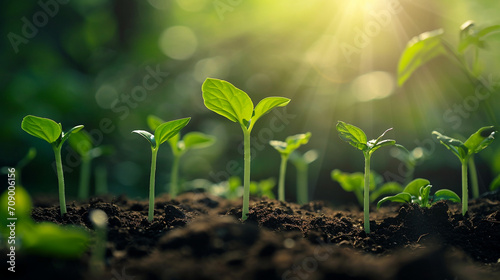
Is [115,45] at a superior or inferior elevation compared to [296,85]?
superior

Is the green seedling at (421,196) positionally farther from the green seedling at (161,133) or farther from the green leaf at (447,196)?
the green seedling at (161,133)

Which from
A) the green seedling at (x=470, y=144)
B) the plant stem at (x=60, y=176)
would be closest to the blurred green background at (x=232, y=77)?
the green seedling at (x=470, y=144)

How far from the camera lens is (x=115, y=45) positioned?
373cm

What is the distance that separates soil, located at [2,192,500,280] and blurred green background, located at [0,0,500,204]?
1.22 m

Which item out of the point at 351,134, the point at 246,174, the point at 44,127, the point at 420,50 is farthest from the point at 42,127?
the point at 420,50

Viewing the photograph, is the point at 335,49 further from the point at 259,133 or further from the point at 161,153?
the point at 161,153

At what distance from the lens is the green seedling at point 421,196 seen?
1.12 meters

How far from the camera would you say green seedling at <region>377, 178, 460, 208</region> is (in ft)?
3.67

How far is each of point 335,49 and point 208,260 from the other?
2.50m

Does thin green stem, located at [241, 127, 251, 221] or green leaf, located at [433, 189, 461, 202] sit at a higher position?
thin green stem, located at [241, 127, 251, 221]

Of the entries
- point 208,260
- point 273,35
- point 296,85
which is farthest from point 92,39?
point 208,260

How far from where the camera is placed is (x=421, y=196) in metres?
1.15

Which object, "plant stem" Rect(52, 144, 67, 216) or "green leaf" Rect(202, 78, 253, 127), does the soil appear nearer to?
"plant stem" Rect(52, 144, 67, 216)

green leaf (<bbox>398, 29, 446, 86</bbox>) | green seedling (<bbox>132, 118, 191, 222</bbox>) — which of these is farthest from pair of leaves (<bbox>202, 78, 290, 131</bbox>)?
green leaf (<bbox>398, 29, 446, 86</bbox>)
